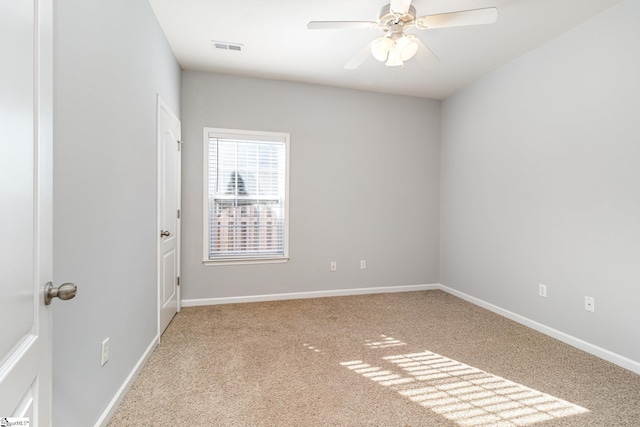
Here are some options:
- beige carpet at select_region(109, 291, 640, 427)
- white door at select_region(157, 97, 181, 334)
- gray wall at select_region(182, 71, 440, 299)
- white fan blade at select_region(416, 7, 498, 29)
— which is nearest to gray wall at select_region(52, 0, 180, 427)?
white door at select_region(157, 97, 181, 334)

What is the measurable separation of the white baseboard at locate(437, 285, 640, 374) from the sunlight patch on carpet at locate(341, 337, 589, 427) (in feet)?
2.87

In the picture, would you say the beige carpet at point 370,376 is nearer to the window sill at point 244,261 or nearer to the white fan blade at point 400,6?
the window sill at point 244,261

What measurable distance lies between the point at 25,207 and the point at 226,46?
287 centimetres

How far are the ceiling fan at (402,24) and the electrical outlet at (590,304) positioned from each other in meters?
2.38

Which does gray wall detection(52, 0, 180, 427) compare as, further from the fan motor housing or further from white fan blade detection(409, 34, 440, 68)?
white fan blade detection(409, 34, 440, 68)

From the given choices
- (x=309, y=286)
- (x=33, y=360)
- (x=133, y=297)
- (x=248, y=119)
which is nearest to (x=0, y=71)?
(x=33, y=360)

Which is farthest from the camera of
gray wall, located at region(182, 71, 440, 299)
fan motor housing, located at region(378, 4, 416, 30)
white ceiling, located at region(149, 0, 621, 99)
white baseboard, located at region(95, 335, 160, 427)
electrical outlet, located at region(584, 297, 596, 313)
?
gray wall, located at region(182, 71, 440, 299)

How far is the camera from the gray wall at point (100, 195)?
134 centimetres

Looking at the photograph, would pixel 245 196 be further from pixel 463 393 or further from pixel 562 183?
pixel 562 183

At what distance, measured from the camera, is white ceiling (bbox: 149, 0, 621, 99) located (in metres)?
2.45

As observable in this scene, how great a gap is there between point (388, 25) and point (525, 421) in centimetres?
268

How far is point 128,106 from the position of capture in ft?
6.63

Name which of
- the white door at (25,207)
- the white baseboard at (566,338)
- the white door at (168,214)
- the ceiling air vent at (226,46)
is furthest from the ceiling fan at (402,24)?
the white baseboard at (566,338)

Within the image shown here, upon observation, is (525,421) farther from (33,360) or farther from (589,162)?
(33,360)
